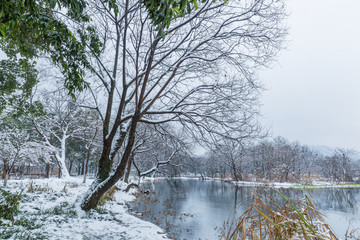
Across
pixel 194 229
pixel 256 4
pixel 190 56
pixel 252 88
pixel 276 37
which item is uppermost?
pixel 256 4

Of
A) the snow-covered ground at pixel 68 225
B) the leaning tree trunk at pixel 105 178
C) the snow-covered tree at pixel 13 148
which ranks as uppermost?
the snow-covered tree at pixel 13 148

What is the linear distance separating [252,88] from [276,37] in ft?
5.72

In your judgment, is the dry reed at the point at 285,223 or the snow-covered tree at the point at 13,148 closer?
the dry reed at the point at 285,223

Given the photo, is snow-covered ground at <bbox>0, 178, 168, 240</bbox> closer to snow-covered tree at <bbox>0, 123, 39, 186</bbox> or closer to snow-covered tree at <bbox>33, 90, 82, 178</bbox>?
snow-covered tree at <bbox>0, 123, 39, 186</bbox>

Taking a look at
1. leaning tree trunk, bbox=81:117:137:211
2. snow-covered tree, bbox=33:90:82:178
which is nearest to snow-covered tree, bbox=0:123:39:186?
snow-covered tree, bbox=33:90:82:178

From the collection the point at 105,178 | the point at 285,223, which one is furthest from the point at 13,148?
the point at 285,223

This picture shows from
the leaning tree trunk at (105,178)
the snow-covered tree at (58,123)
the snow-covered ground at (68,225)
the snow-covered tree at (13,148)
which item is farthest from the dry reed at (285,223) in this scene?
the snow-covered tree at (58,123)

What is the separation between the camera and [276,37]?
6242 mm

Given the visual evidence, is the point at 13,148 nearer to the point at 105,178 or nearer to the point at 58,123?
the point at 58,123

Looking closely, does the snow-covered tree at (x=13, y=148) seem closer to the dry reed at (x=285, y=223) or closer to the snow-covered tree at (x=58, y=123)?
the snow-covered tree at (x=58, y=123)

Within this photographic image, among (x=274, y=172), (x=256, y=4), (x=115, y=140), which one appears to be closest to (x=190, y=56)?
(x=256, y=4)

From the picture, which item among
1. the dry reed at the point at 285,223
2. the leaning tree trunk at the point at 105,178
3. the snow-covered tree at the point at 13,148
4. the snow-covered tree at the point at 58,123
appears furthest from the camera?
the snow-covered tree at the point at 58,123

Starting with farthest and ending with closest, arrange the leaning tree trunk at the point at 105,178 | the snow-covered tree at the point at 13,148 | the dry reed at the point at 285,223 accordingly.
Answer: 1. the snow-covered tree at the point at 13,148
2. the leaning tree trunk at the point at 105,178
3. the dry reed at the point at 285,223

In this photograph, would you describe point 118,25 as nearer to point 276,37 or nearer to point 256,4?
point 256,4
